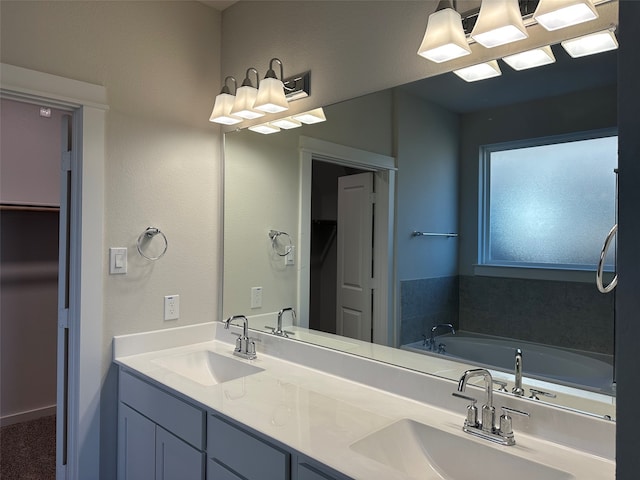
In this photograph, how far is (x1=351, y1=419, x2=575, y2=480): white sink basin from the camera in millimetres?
1180

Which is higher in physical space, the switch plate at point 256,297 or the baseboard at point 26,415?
the switch plate at point 256,297

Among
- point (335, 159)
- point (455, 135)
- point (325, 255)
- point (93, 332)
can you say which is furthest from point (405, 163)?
point (93, 332)

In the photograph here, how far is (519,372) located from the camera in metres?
1.38

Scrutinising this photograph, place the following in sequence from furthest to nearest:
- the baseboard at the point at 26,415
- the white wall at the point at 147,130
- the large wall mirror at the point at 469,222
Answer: the baseboard at the point at 26,415 < the white wall at the point at 147,130 < the large wall mirror at the point at 469,222

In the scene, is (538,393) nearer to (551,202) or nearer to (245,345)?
(551,202)

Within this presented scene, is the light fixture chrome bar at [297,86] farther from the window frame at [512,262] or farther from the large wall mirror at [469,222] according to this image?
the window frame at [512,262]

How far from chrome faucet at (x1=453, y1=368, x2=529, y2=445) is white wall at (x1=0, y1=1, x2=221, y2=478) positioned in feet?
4.96

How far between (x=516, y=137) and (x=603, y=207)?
1.13 feet

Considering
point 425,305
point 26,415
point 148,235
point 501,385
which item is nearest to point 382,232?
point 425,305

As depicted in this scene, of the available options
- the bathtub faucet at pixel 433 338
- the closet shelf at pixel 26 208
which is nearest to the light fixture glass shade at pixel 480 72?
the bathtub faucet at pixel 433 338

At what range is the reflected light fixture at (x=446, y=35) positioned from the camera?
55.1 inches

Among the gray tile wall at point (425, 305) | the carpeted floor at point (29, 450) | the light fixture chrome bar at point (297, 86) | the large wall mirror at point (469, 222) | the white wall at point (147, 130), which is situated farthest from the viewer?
the carpeted floor at point (29, 450)

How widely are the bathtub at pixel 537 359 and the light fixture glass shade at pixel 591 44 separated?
0.83 metres

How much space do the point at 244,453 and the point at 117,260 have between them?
113 centimetres
